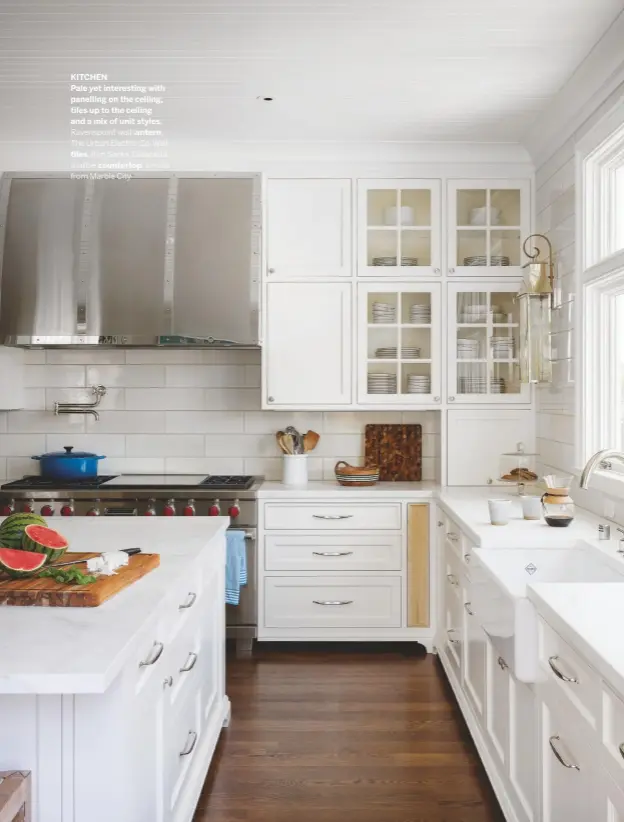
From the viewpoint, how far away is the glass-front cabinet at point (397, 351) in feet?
14.1

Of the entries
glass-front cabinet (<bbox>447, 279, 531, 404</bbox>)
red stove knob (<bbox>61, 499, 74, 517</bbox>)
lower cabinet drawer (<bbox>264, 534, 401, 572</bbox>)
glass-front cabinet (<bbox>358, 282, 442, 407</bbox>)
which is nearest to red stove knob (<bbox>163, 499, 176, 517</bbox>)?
red stove knob (<bbox>61, 499, 74, 517</bbox>)

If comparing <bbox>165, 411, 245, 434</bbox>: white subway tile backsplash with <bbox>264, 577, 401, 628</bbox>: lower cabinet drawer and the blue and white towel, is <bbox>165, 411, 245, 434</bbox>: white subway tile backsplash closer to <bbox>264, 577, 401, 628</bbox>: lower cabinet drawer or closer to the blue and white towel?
the blue and white towel

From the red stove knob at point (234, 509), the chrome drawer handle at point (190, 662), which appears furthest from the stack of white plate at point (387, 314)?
the chrome drawer handle at point (190, 662)

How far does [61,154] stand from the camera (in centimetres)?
423

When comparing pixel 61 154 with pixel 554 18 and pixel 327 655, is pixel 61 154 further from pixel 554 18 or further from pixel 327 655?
pixel 327 655


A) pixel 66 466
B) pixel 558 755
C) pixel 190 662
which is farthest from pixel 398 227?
pixel 558 755

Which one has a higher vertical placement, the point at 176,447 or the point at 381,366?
the point at 381,366

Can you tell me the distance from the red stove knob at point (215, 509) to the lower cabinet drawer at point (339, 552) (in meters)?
0.39

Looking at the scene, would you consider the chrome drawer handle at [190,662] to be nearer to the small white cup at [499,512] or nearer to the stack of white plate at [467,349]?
the small white cup at [499,512]

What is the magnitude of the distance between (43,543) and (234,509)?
6.88 ft

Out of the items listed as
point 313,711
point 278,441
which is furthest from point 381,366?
point 313,711

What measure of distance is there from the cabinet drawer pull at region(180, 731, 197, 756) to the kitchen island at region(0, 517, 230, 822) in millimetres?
12

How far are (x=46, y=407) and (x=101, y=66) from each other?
2.23m

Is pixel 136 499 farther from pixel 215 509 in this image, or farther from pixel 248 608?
pixel 248 608
